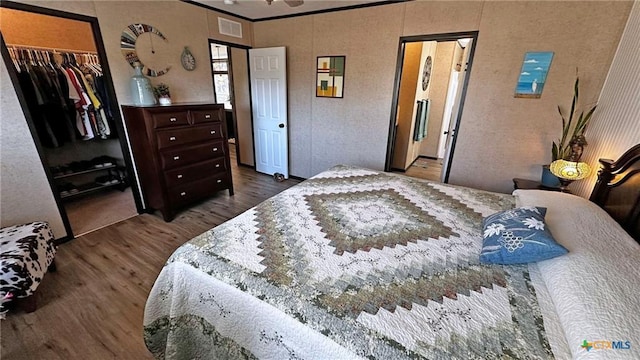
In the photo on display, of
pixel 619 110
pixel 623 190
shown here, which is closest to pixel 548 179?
pixel 619 110

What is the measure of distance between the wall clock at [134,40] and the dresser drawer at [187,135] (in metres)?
0.79

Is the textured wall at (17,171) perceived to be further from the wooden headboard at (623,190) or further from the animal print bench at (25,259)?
the wooden headboard at (623,190)

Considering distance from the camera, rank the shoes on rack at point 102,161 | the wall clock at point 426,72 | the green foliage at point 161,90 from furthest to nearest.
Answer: the wall clock at point 426,72
the shoes on rack at point 102,161
the green foliage at point 161,90

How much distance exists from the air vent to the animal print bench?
305 centimetres

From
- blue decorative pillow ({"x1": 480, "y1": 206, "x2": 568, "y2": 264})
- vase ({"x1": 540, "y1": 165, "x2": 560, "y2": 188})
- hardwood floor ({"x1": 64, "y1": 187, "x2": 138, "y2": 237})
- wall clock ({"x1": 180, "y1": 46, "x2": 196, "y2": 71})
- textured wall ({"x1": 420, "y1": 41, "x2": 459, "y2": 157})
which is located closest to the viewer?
blue decorative pillow ({"x1": 480, "y1": 206, "x2": 568, "y2": 264})

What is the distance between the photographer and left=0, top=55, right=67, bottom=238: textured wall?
6.61 feet

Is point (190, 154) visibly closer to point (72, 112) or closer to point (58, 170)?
point (72, 112)

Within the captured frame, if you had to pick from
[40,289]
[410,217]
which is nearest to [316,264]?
[410,217]

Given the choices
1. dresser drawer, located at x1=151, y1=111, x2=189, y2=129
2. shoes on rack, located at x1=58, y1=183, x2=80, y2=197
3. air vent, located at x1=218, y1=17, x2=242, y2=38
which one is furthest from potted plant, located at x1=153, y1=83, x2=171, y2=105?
shoes on rack, located at x1=58, y1=183, x2=80, y2=197

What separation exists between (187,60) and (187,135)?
1085 mm

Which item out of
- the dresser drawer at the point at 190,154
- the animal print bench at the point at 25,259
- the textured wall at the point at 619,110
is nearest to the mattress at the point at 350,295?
the animal print bench at the point at 25,259

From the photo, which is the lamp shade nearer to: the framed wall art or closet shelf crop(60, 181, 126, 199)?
the framed wall art

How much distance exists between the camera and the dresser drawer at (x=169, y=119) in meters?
2.57

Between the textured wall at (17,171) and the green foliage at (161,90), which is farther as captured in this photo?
the green foliage at (161,90)
